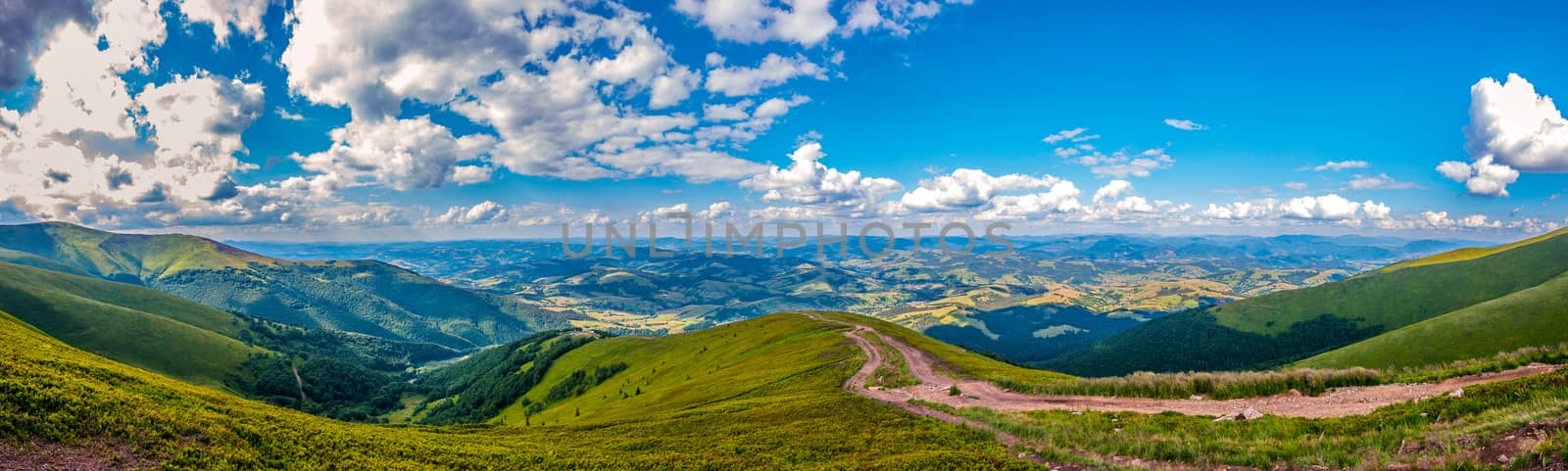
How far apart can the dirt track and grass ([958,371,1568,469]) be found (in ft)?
9.56

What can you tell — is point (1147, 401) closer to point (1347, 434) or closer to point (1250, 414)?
point (1250, 414)

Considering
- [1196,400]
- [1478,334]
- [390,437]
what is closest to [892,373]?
[1196,400]

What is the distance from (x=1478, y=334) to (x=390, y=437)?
221039mm

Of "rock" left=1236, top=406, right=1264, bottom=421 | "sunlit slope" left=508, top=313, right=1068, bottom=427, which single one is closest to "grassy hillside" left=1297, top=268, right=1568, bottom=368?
"sunlit slope" left=508, top=313, right=1068, bottom=427

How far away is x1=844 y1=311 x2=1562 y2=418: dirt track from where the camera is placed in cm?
2545

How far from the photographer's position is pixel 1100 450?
23859 mm

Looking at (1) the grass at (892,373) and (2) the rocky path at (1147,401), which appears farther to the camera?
(1) the grass at (892,373)

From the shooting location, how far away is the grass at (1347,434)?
54.5 feet

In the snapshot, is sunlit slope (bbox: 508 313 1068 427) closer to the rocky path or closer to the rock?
the rocky path

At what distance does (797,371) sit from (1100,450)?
41402 millimetres

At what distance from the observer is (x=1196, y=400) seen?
3256cm

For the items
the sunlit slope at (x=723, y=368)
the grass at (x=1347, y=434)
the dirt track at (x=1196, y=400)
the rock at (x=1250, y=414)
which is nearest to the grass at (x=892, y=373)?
the dirt track at (x=1196, y=400)

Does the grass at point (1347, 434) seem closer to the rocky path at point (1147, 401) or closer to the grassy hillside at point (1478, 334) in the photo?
the rocky path at point (1147, 401)

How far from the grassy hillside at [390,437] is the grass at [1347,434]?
5194 millimetres
